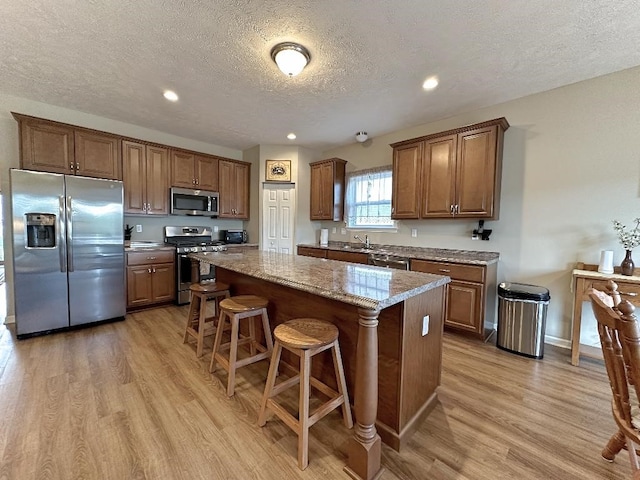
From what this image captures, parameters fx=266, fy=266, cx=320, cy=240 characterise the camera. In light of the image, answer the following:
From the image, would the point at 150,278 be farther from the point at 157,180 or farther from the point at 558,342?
the point at 558,342

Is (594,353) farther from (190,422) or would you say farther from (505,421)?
(190,422)

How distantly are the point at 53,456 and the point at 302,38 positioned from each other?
10.2 ft

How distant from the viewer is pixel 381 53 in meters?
2.27

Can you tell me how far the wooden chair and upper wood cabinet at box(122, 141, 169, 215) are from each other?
478 cm

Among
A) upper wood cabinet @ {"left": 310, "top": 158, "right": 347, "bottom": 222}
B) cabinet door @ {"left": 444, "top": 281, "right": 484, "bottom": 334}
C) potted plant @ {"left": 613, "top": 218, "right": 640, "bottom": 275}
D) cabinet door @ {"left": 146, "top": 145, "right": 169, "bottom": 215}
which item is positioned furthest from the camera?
upper wood cabinet @ {"left": 310, "top": 158, "right": 347, "bottom": 222}

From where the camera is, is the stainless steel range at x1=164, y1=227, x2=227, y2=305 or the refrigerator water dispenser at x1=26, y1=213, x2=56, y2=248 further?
the stainless steel range at x1=164, y1=227, x2=227, y2=305

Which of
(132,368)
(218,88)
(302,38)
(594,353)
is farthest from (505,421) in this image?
(218,88)

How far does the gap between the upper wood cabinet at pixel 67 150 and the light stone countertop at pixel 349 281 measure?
2663 millimetres

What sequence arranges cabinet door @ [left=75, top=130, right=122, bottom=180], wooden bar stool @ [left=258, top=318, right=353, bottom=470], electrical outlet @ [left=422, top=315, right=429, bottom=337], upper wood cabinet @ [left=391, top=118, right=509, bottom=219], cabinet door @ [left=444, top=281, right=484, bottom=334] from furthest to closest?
1. cabinet door @ [left=75, top=130, right=122, bottom=180]
2. upper wood cabinet @ [left=391, top=118, right=509, bottom=219]
3. cabinet door @ [left=444, top=281, right=484, bottom=334]
4. electrical outlet @ [left=422, top=315, right=429, bottom=337]
5. wooden bar stool @ [left=258, top=318, right=353, bottom=470]

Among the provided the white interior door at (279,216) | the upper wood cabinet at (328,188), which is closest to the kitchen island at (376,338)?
the upper wood cabinet at (328,188)

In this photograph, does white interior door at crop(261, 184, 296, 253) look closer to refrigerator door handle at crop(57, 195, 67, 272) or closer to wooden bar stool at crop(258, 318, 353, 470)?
refrigerator door handle at crop(57, 195, 67, 272)

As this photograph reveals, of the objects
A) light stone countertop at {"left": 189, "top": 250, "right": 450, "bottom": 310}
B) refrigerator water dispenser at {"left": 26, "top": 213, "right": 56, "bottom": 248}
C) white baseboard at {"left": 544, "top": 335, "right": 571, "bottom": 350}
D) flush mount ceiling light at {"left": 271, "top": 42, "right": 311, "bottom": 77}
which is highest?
flush mount ceiling light at {"left": 271, "top": 42, "right": 311, "bottom": 77}

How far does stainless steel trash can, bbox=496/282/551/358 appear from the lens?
2.54 metres

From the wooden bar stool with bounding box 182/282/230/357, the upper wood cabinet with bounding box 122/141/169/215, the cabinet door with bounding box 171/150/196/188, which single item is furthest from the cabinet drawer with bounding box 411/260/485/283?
the upper wood cabinet with bounding box 122/141/169/215
